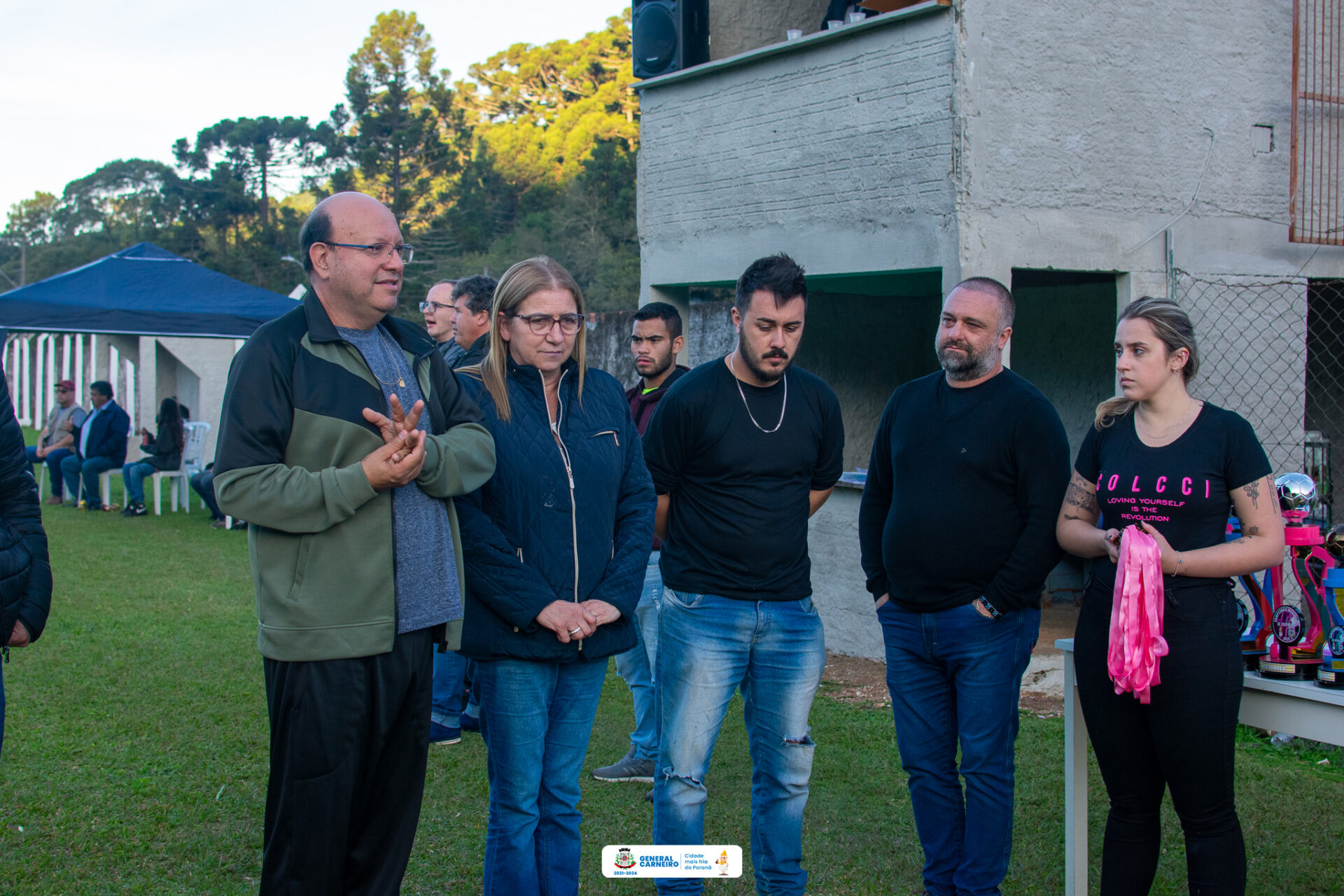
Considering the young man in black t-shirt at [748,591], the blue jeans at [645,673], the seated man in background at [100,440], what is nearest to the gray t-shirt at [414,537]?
the young man in black t-shirt at [748,591]

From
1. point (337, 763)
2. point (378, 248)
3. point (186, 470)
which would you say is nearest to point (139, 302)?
point (186, 470)

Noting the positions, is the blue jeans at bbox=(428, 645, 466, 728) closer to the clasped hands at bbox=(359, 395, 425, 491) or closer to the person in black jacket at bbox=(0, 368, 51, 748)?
the person in black jacket at bbox=(0, 368, 51, 748)

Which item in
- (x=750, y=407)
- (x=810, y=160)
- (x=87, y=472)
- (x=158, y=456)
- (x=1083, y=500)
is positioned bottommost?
(x=87, y=472)

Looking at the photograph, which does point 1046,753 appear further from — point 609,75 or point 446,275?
point 609,75

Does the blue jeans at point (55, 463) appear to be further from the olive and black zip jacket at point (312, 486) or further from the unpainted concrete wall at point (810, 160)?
the olive and black zip jacket at point (312, 486)

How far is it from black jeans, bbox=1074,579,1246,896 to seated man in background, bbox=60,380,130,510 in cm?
1481

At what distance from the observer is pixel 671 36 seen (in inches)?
299

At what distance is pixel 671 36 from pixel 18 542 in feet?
18.8

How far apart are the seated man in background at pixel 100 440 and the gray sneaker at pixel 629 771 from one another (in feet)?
40.9

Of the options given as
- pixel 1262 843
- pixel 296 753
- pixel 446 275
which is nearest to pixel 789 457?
pixel 296 753

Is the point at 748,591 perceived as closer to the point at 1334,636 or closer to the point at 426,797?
the point at 1334,636

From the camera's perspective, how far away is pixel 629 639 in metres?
3.33

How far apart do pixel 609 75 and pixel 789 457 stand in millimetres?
53969

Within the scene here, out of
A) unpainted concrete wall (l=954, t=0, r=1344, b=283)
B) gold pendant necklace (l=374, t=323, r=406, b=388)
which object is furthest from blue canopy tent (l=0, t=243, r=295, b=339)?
gold pendant necklace (l=374, t=323, r=406, b=388)
